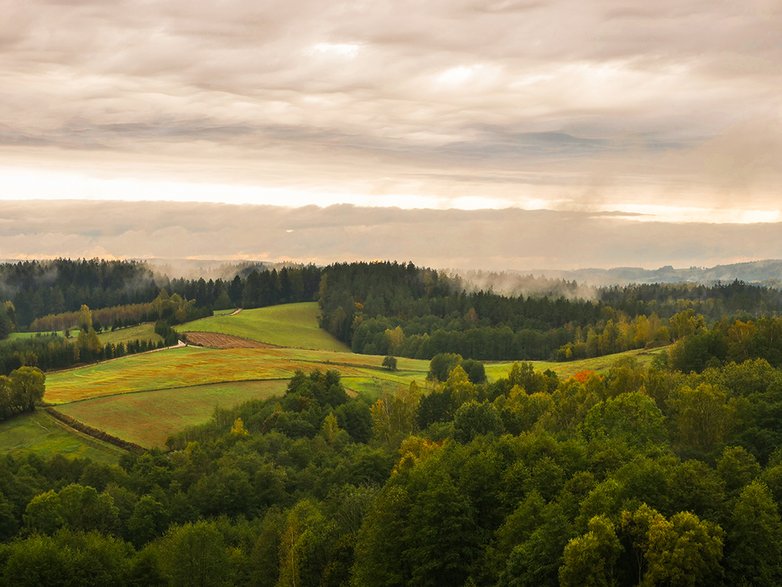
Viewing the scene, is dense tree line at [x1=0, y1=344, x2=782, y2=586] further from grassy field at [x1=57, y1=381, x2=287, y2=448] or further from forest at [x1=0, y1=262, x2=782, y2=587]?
grassy field at [x1=57, y1=381, x2=287, y2=448]

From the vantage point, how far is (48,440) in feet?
461

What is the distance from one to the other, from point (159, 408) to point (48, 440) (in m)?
23.0

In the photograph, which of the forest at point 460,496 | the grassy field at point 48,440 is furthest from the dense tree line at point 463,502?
the grassy field at point 48,440

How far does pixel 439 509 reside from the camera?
224ft

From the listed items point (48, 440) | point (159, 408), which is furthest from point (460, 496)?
point (159, 408)

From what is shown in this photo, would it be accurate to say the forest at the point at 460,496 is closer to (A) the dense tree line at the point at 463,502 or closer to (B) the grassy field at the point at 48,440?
(A) the dense tree line at the point at 463,502

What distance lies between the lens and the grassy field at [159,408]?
14450 cm

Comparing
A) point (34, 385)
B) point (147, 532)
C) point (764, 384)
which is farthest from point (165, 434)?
point (764, 384)

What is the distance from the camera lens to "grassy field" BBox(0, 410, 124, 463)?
13375 cm

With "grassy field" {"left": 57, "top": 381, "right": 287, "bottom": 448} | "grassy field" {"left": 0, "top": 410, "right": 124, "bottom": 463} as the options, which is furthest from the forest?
"grassy field" {"left": 0, "top": 410, "right": 124, "bottom": 463}

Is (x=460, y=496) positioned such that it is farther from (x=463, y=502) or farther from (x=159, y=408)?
(x=159, y=408)

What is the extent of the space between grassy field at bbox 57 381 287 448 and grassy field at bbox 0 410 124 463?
3.94m

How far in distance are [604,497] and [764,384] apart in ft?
174

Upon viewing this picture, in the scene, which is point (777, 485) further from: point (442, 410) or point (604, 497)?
point (442, 410)
